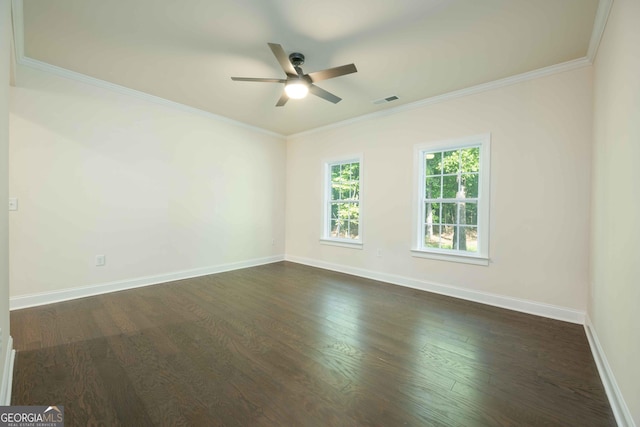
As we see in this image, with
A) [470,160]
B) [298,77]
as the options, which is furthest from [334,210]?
[298,77]

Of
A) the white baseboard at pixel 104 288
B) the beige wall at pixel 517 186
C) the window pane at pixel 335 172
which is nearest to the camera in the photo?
the beige wall at pixel 517 186

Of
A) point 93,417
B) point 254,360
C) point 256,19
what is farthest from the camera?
point 256,19

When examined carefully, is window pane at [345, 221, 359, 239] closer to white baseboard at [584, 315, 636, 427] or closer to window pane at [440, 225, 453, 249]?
window pane at [440, 225, 453, 249]

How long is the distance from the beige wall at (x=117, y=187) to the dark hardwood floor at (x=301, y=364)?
667 millimetres

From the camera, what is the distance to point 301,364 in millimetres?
1976

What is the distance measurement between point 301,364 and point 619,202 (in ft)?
8.03

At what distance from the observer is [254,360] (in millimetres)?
2025

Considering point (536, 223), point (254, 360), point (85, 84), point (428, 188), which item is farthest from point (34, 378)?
point (536, 223)

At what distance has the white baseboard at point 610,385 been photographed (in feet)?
4.67

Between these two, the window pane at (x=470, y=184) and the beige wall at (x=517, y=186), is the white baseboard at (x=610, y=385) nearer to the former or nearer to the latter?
the beige wall at (x=517, y=186)

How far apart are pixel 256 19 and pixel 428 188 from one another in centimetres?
304

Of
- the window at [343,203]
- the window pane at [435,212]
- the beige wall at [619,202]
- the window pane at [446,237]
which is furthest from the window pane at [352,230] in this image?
the beige wall at [619,202]

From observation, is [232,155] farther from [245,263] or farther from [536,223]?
[536,223]

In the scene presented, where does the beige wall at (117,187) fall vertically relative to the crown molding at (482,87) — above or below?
below
